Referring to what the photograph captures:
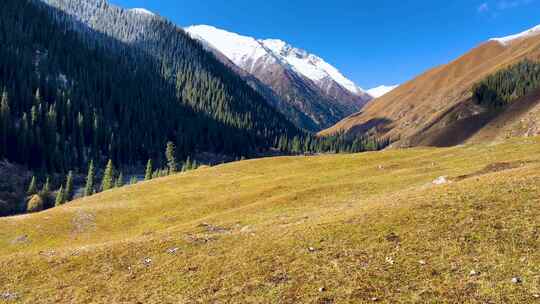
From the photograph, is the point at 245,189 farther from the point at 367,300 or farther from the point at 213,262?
the point at 367,300

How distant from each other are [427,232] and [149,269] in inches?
737

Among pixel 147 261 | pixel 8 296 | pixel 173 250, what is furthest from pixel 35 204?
pixel 147 261

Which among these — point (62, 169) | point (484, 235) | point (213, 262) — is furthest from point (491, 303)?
point (62, 169)

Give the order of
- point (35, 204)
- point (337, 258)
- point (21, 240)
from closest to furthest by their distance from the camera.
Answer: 1. point (337, 258)
2. point (21, 240)
3. point (35, 204)

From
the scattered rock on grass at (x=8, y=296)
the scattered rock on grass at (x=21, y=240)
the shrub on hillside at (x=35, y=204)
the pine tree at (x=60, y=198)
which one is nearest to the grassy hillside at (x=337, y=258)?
the scattered rock on grass at (x=8, y=296)

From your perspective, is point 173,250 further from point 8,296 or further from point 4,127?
point 4,127

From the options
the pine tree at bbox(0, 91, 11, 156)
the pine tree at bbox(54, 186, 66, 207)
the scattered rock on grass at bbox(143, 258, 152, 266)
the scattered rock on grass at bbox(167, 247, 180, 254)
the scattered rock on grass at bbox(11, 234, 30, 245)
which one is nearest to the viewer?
the scattered rock on grass at bbox(143, 258, 152, 266)

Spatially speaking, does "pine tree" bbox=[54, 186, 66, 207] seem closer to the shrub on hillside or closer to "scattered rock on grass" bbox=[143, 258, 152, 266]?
the shrub on hillside

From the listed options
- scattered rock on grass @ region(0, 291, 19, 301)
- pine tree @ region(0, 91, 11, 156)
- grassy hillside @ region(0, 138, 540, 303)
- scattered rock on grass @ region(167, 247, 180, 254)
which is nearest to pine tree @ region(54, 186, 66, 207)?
pine tree @ region(0, 91, 11, 156)

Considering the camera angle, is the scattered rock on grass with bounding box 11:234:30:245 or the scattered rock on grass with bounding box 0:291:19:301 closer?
the scattered rock on grass with bounding box 0:291:19:301

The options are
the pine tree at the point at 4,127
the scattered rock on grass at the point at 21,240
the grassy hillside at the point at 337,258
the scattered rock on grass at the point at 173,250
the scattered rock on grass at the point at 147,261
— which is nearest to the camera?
the grassy hillside at the point at 337,258

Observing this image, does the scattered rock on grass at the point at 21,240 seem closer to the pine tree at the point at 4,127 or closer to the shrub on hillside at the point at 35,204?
the shrub on hillside at the point at 35,204

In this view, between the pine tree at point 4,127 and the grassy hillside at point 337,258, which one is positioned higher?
the pine tree at point 4,127

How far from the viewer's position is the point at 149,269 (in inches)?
991
